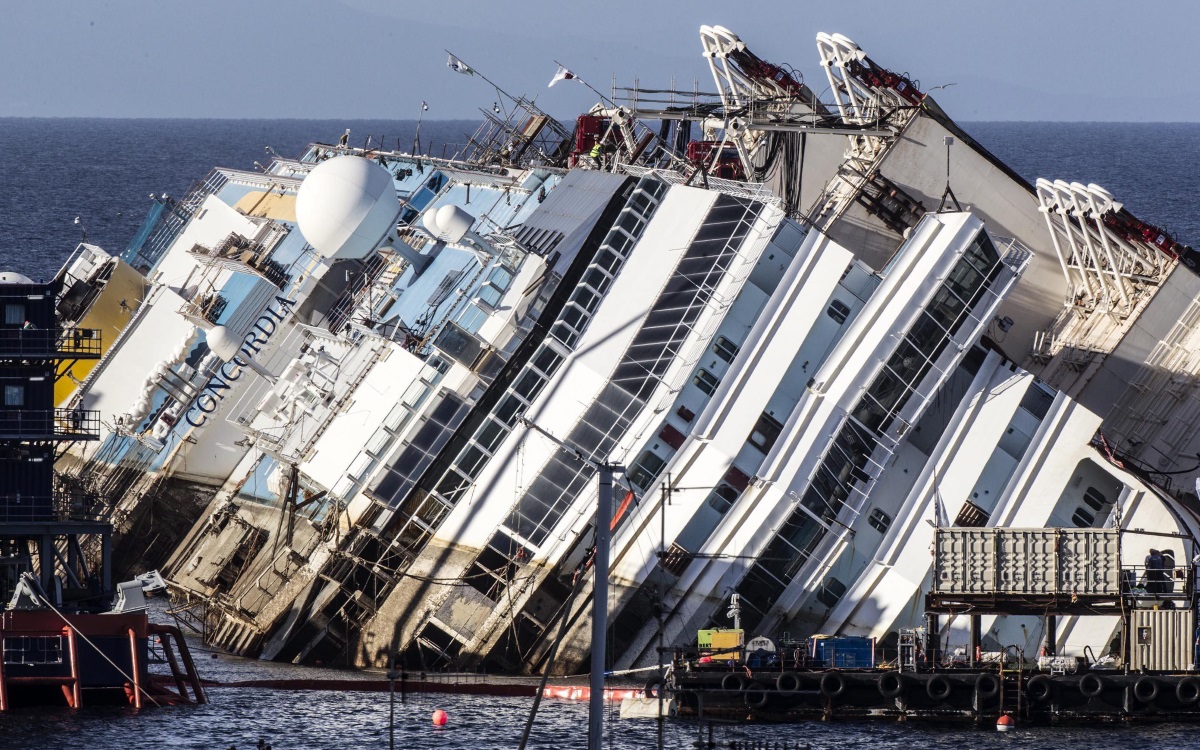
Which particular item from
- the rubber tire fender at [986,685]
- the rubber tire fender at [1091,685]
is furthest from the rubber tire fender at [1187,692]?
the rubber tire fender at [986,685]

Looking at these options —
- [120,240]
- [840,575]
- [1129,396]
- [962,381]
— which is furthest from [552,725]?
[120,240]

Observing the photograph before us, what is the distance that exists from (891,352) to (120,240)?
10821 centimetres

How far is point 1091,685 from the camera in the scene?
248ft

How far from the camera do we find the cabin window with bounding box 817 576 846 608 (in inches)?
3314

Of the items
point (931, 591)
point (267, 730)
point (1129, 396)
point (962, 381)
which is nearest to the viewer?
point (267, 730)

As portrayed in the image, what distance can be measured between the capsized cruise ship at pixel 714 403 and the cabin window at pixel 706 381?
0.12 metres

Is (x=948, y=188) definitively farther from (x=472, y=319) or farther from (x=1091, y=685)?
(x=1091, y=685)

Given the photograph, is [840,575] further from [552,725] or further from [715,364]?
[552,725]

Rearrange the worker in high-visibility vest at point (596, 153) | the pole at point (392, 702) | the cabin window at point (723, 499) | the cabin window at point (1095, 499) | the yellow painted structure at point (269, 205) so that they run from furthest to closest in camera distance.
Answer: the yellow painted structure at point (269, 205)
the worker in high-visibility vest at point (596, 153)
the cabin window at point (1095, 499)
the cabin window at point (723, 499)
the pole at point (392, 702)

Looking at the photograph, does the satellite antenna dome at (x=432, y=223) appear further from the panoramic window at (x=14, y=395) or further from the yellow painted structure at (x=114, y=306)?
the yellow painted structure at (x=114, y=306)

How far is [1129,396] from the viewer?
9369 centimetres

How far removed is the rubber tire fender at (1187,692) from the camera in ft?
248

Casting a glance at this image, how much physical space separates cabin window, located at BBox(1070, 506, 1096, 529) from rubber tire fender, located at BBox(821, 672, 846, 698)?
14.7 m

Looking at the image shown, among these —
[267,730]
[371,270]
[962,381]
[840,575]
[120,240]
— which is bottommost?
[267,730]
